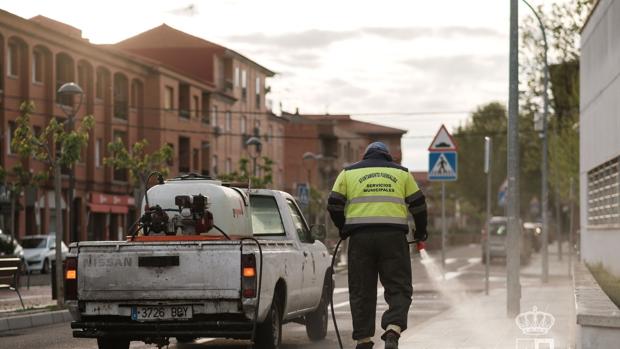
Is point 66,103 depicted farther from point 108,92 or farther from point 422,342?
point 422,342

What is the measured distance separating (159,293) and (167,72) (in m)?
58.7

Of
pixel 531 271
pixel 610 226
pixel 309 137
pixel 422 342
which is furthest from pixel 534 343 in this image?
pixel 309 137

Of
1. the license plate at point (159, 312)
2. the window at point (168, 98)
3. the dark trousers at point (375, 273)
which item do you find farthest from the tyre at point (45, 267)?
the dark trousers at point (375, 273)

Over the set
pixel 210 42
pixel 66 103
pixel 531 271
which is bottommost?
pixel 531 271

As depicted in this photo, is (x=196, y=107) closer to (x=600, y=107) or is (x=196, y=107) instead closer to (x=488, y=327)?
(x=600, y=107)

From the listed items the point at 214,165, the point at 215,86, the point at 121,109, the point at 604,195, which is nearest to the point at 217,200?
the point at 604,195

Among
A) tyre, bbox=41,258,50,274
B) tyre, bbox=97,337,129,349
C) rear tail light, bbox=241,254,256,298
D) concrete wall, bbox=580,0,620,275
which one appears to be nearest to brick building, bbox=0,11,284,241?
tyre, bbox=41,258,50,274

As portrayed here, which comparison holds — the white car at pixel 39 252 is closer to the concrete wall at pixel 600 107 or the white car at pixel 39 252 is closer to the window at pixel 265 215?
the concrete wall at pixel 600 107

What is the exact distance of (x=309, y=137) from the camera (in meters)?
108

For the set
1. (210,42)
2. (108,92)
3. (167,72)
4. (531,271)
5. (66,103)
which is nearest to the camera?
(531,271)

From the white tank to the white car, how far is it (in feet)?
105

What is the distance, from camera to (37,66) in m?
55.1

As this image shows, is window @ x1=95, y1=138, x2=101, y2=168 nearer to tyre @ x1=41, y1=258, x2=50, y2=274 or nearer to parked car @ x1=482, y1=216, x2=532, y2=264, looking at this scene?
tyre @ x1=41, y1=258, x2=50, y2=274

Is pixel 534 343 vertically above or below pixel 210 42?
below
